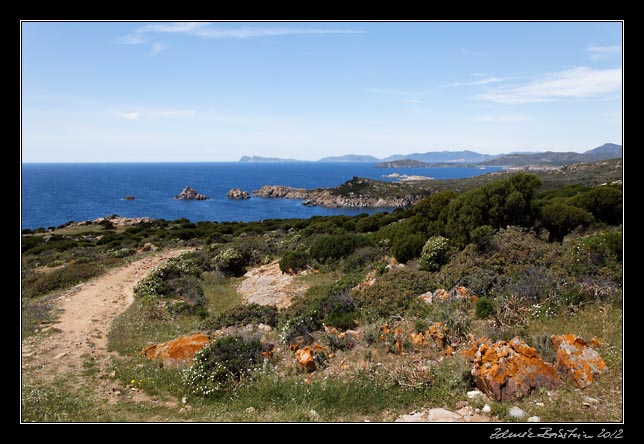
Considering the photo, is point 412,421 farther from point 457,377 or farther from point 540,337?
point 540,337

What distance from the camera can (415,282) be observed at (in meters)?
12.8

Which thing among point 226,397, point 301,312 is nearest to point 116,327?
point 301,312

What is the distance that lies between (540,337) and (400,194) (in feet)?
341

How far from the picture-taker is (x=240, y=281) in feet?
67.4

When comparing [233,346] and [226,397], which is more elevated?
[233,346]

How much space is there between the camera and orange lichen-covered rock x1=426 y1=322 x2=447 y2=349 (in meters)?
8.85

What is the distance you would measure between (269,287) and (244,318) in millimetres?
5121

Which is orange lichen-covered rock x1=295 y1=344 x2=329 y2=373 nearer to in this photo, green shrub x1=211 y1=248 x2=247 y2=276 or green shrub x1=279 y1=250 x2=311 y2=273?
green shrub x1=279 y1=250 x2=311 y2=273

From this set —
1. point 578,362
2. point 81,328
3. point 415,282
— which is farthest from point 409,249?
point 81,328

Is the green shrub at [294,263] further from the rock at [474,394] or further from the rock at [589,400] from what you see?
the rock at [589,400]

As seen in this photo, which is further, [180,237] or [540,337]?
[180,237]

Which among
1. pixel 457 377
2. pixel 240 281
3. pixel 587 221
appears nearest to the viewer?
pixel 457 377

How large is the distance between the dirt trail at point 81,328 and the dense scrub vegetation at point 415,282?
2.74ft
